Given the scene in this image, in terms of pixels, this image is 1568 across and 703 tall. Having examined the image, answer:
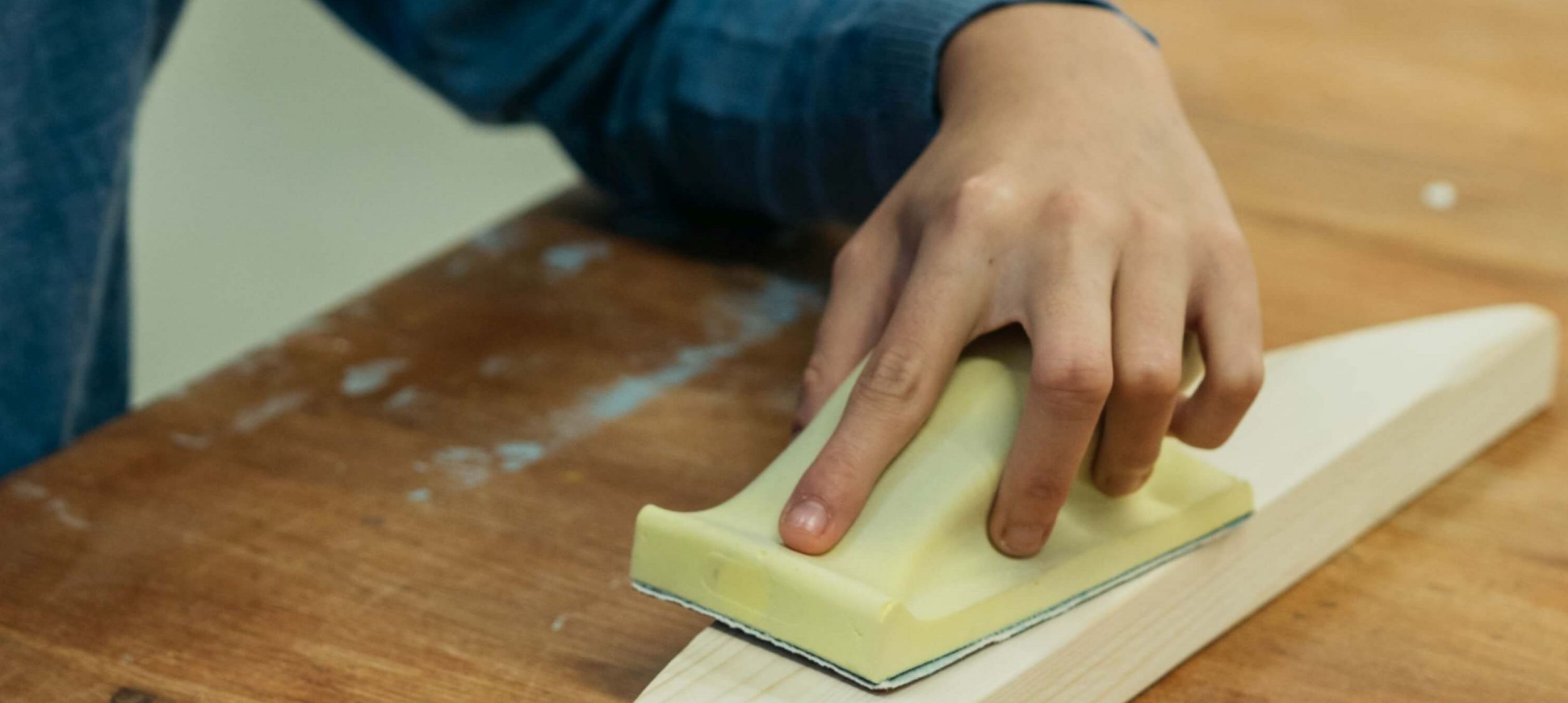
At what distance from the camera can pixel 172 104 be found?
84.3 inches

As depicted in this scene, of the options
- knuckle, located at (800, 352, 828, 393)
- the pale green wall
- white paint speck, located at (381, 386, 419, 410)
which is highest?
knuckle, located at (800, 352, 828, 393)

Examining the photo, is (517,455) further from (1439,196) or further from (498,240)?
(1439,196)

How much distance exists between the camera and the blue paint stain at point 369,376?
34.6 inches

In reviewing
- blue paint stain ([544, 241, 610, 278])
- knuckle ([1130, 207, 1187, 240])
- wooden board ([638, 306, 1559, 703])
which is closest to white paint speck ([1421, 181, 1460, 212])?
wooden board ([638, 306, 1559, 703])

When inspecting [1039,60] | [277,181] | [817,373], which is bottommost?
[277,181]

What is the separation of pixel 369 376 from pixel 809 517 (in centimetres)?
41

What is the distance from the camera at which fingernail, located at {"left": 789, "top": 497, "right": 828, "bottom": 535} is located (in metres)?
0.59

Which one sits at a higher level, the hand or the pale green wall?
the hand

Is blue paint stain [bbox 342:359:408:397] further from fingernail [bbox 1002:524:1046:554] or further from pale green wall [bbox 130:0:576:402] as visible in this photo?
pale green wall [bbox 130:0:576:402]

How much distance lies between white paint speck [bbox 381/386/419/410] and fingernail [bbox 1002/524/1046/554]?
1.33ft

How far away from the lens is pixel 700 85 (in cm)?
100

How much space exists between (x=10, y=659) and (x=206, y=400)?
0.25 m

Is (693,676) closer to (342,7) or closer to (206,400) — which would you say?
(206,400)

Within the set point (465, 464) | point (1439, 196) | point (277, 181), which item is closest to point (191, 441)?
point (465, 464)
